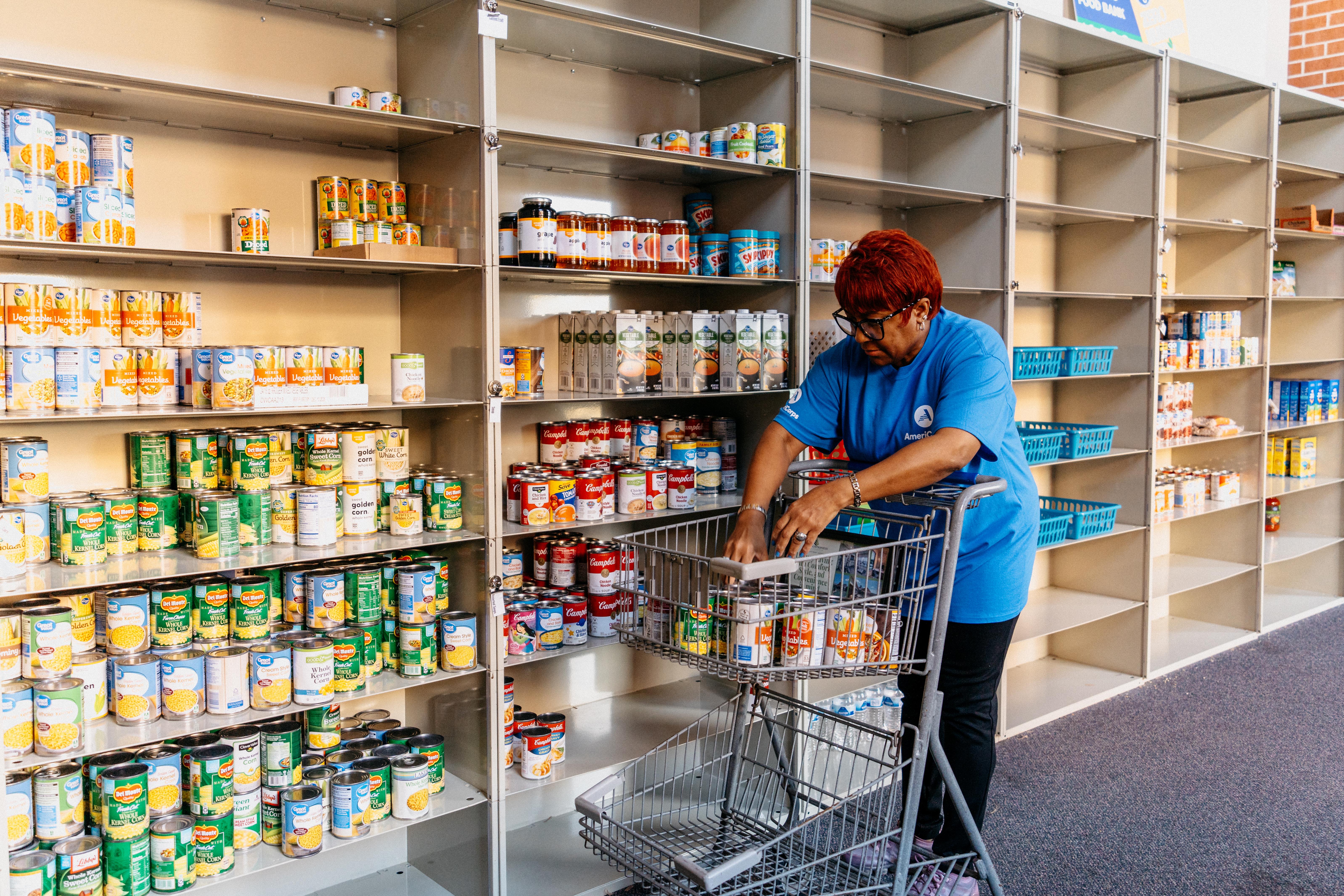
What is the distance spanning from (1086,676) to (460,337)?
3430mm

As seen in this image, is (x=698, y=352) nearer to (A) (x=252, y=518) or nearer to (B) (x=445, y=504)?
(B) (x=445, y=504)

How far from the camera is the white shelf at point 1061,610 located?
4312mm

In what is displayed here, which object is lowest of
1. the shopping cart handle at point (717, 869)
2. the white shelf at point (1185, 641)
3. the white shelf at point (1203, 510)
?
the white shelf at point (1185, 641)

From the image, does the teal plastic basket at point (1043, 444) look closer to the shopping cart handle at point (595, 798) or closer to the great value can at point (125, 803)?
the shopping cart handle at point (595, 798)

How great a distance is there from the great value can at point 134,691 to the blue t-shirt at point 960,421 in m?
1.53

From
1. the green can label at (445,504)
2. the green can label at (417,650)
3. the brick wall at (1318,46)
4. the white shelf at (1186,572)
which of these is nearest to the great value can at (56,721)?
the green can label at (417,650)

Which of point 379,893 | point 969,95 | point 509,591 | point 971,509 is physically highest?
point 969,95

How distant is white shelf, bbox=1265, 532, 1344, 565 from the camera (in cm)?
561

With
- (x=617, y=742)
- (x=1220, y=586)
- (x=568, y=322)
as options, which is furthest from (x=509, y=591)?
(x=1220, y=586)

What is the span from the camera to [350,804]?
8.22ft

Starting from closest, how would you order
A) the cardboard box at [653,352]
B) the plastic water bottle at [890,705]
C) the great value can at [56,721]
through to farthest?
the great value can at [56,721]
the cardboard box at [653,352]
the plastic water bottle at [890,705]

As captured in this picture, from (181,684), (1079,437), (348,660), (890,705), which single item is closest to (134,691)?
(181,684)

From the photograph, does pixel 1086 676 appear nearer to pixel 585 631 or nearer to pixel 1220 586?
pixel 1220 586

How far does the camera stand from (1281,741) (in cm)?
399
